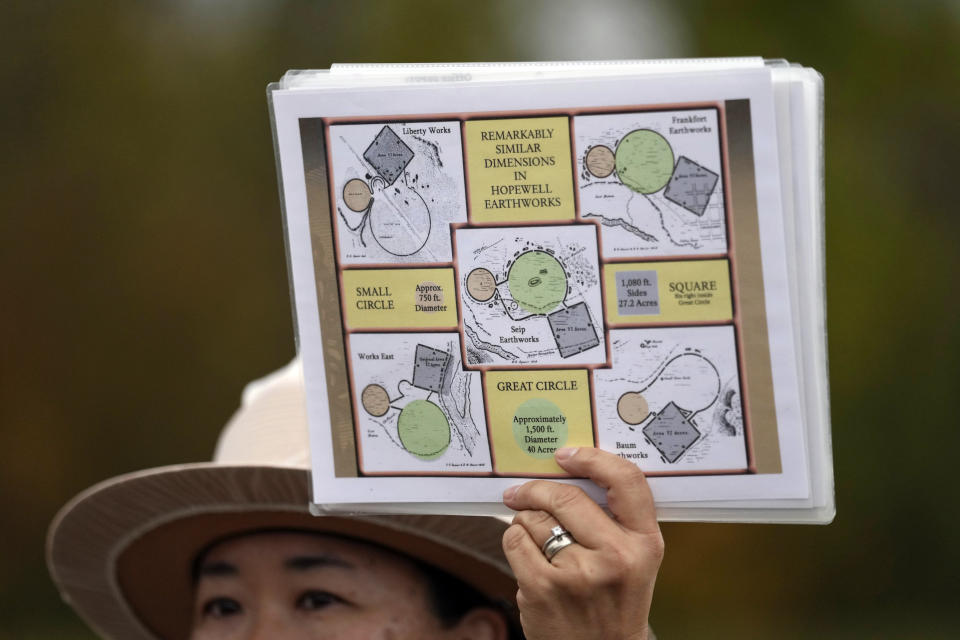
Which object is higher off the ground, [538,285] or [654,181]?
[654,181]

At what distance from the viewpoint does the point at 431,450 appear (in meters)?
1.41

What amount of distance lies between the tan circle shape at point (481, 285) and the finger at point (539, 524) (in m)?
0.27

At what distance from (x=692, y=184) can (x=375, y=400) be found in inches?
18.6

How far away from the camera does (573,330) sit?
4.40 ft

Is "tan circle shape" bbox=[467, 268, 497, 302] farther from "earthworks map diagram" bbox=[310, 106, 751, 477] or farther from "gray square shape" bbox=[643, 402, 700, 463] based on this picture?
"gray square shape" bbox=[643, 402, 700, 463]

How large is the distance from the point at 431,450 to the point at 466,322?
0.17 meters

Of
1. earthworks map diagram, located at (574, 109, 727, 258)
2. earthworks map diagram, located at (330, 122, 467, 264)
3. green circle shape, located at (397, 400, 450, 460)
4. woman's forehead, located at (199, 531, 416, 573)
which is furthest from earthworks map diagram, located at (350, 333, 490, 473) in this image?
woman's forehead, located at (199, 531, 416, 573)

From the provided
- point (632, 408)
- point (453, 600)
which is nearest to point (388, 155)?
point (632, 408)

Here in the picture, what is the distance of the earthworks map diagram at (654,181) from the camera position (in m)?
1.28

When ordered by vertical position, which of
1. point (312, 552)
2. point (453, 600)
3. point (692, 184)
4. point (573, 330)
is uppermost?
point (692, 184)

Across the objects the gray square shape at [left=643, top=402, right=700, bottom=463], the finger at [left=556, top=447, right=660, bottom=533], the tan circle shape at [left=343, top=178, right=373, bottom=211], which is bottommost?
the finger at [left=556, top=447, right=660, bottom=533]

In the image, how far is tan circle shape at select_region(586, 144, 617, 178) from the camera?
130cm

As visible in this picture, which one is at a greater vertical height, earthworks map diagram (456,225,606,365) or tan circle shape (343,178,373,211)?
tan circle shape (343,178,373,211)

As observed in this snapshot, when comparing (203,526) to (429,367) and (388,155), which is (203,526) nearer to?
(429,367)
